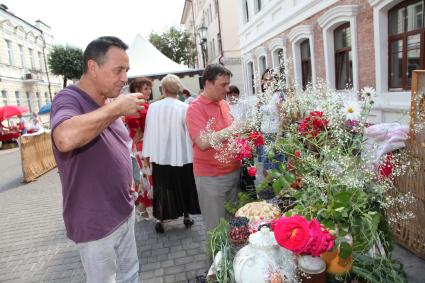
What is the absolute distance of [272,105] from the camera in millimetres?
1763

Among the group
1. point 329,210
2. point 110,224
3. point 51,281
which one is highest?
point 329,210

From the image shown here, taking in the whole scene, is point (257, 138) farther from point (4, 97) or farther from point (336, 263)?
point (4, 97)

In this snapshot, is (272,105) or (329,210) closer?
(329,210)

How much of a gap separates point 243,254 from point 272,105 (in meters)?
0.79

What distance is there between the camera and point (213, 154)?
269cm

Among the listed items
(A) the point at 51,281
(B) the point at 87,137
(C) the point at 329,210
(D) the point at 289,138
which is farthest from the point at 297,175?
(A) the point at 51,281

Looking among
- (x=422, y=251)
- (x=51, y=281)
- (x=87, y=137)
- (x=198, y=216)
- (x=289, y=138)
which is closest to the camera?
(x=87, y=137)

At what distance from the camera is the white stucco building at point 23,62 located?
27406mm

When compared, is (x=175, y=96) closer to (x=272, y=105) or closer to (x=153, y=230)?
(x=153, y=230)

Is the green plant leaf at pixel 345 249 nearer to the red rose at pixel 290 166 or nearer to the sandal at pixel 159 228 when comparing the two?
the red rose at pixel 290 166

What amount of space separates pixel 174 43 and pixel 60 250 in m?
31.6

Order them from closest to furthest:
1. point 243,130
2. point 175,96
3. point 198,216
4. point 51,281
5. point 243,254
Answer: point 243,254, point 243,130, point 51,281, point 175,96, point 198,216

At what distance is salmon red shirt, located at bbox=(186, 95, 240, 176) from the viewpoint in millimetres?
2586

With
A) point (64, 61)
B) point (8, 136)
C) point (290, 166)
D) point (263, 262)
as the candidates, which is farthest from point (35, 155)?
point (64, 61)
